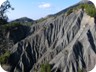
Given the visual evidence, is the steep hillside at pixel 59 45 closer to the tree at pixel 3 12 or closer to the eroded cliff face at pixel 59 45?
the eroded cliff face at pixel 59 45

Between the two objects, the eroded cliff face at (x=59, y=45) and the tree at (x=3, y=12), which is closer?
the tree at (x=3, y=12)

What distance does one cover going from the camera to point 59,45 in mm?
18594

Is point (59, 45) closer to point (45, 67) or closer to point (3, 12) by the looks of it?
point (45, 67)

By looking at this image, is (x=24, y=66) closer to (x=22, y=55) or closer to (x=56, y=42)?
(x=22, y=55)

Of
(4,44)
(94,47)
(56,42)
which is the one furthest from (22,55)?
(4,44)

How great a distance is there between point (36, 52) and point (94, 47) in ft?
12.6

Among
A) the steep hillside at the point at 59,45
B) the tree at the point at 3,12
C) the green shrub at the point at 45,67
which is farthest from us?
the steep hillside at the point at 59,45

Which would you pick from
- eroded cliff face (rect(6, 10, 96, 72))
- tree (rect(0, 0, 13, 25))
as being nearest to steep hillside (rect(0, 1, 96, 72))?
eroded cliff face (rect(6, 10, 96, 72))

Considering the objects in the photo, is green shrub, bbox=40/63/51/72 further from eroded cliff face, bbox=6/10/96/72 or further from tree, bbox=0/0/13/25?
tree, bbox=0/0/13/25

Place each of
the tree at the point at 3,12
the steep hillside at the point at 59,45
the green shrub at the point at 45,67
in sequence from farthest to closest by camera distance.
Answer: the steep hillside at the point at 59,45
the green shrub at the point at 45,67
the tree at the point at 3,12

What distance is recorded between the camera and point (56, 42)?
1736 centimetres

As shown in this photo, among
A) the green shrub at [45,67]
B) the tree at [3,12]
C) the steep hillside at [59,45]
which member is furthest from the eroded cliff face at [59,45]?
the tree at [3,12]

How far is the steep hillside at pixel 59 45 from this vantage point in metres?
14.9

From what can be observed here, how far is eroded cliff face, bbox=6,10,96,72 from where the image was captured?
1493 centimetres
